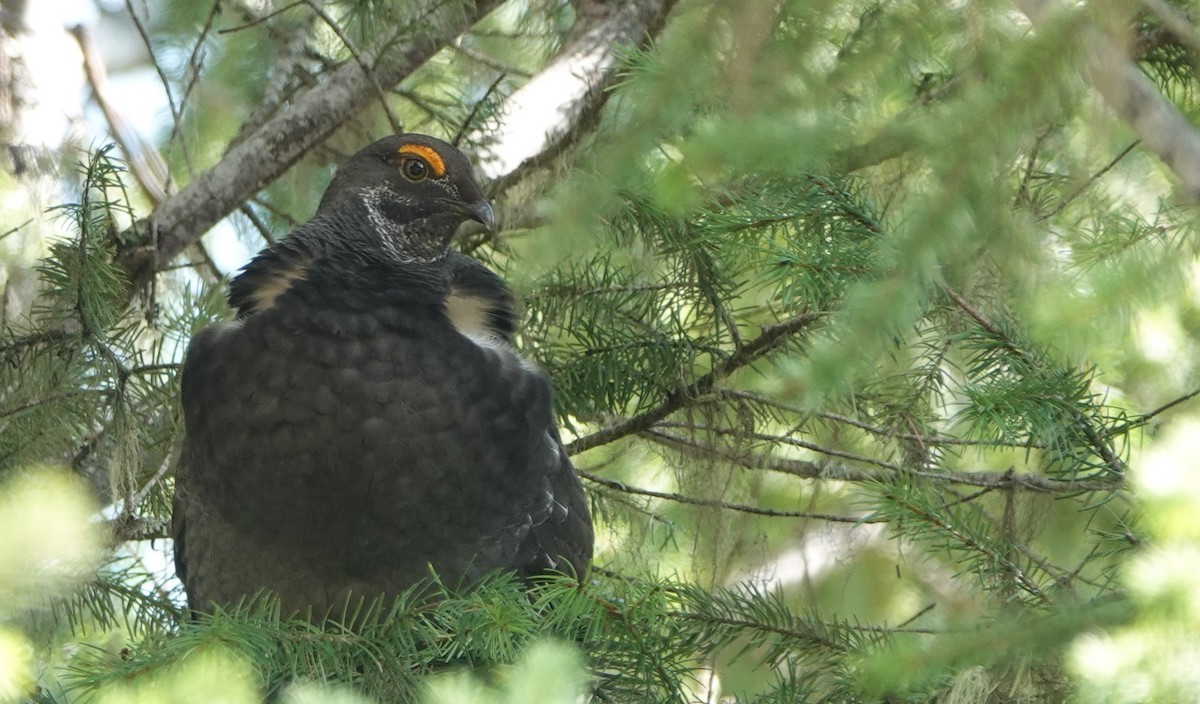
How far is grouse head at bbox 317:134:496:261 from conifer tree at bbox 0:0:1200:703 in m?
0.19

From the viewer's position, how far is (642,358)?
3881mm

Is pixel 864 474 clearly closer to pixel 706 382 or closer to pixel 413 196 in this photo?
pixel 706 382

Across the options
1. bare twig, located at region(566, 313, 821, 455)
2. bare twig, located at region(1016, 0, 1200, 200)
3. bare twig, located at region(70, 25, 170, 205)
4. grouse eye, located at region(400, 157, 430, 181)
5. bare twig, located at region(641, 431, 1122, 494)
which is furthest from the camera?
bare twig, located at region(70, 25, 170, 205)

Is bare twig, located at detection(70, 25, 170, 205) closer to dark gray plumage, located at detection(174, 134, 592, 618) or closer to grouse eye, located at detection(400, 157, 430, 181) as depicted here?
grouse eye, located at detection(400, 157, 430, 181)

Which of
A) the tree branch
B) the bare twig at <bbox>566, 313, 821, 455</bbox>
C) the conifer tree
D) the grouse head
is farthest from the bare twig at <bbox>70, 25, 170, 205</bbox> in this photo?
the bare twig at <bbox>566, 313, 821, 455</bbox>

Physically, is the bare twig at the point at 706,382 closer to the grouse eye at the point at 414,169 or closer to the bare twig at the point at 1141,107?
the grouse eye at the point at 414,169

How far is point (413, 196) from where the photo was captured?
4.13m

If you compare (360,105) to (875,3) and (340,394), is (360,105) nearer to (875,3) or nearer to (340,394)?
(340,394)

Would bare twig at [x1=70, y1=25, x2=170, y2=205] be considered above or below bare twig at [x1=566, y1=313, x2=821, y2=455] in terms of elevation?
above

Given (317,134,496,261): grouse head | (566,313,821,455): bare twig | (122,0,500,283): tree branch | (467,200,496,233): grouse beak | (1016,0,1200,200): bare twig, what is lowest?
(1016,0,1200,200): bare twig

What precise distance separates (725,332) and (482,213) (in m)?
0.86

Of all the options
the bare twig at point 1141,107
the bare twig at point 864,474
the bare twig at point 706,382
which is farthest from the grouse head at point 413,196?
the bare twig at point 1141,107

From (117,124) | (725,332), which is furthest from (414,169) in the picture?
(117,124)

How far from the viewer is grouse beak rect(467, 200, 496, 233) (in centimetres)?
402
